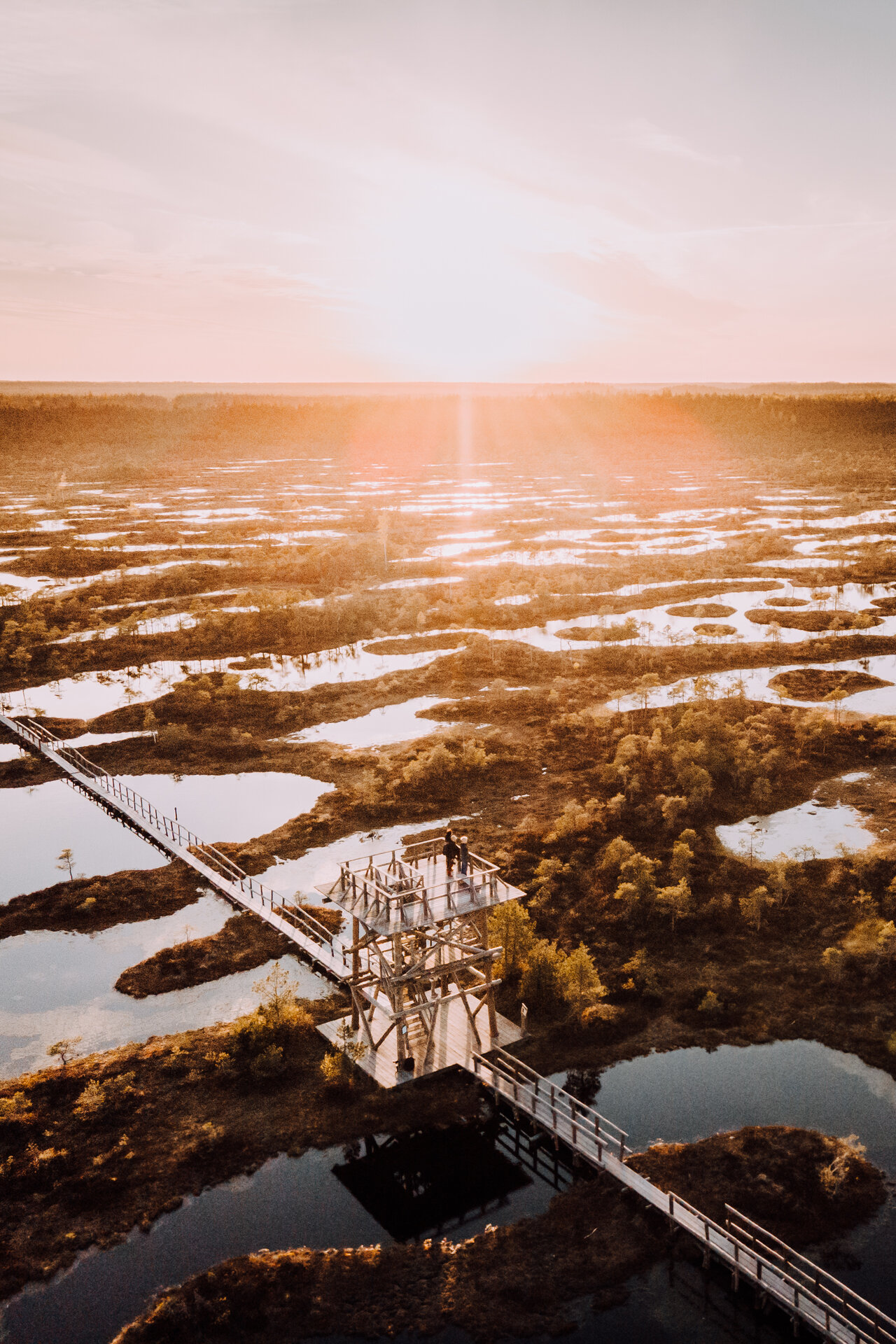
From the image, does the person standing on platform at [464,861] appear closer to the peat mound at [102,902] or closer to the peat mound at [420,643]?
the peat mound at [102,902]

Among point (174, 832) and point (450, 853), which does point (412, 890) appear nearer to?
point (450, 853)

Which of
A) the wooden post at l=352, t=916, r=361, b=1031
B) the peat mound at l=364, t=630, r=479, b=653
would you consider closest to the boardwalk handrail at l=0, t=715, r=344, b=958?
the wooden post at l=352, t=916, r=361, b=1031

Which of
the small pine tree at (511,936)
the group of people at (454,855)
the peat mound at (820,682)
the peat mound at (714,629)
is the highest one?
the group of people at (454,855)

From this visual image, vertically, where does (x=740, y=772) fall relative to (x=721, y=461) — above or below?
below

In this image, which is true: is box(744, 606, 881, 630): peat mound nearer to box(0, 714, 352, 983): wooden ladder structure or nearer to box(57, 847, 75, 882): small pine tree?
box(0, 714, 352, 983): wooden ladder structure

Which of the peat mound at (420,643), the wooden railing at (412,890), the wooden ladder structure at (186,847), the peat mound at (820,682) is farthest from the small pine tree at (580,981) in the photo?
the peat mound at (420,643)

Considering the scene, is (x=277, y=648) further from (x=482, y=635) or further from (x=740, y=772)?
(x=740, y=772)

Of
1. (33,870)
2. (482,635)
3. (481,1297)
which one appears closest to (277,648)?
(482,635)
